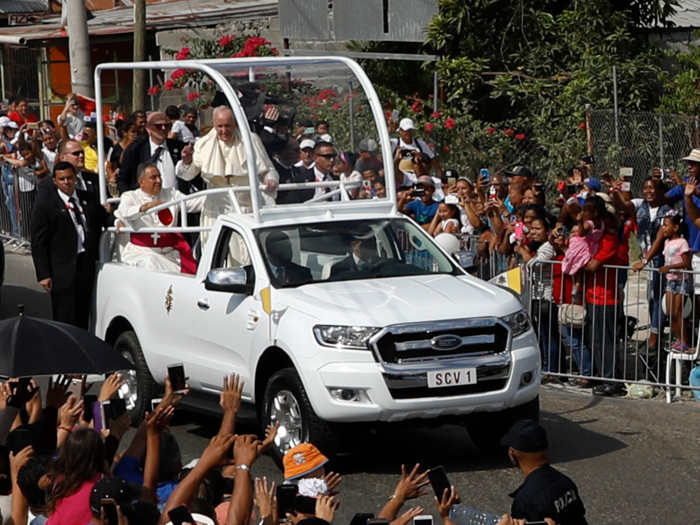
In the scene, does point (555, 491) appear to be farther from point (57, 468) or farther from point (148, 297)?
point (148, 297)

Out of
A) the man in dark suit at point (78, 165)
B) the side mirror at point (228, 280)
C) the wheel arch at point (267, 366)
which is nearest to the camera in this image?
the wheel arch at point (267, 366)

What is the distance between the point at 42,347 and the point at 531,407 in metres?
3.81

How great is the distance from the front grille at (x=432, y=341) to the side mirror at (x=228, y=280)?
133cm

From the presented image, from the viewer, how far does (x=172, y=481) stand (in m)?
6.09

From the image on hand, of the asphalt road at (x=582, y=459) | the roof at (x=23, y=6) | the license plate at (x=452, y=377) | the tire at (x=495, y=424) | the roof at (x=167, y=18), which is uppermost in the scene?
the roof at (x=23, y=6)

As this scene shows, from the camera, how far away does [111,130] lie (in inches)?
799

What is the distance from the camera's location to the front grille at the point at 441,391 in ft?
28.7

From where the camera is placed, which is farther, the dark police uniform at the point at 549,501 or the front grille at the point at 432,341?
the front grille at the point at 432,341

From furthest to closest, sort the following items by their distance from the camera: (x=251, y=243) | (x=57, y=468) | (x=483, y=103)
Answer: (x=483, y=103) < (x=251, y=243) < (x=57, y=468)

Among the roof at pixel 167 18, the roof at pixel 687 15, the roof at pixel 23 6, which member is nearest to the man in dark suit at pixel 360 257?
the roof at pixel 687 15

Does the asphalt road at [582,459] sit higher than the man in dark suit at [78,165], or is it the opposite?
the man in dark suit at [78,165]

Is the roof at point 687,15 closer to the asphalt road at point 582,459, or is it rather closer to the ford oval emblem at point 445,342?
the asphalt road at point 582,459

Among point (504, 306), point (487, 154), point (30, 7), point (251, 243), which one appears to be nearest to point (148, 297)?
point (251, 243)

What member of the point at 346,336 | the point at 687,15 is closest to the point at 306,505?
the point at 346,336
